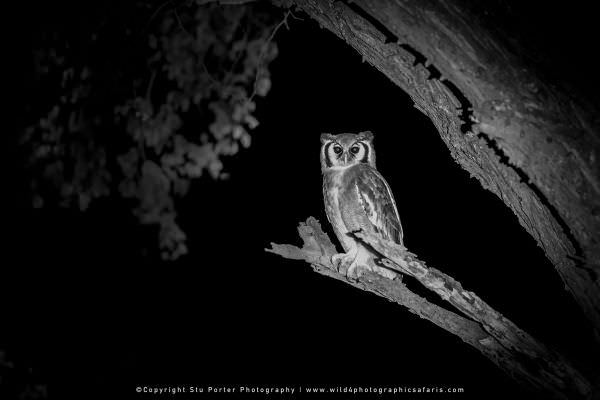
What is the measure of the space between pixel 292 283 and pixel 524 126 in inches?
330

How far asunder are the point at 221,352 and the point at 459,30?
7.91 metres

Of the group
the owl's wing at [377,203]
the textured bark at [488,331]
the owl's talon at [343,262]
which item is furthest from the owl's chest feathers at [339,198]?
the textured bark at [488,331]

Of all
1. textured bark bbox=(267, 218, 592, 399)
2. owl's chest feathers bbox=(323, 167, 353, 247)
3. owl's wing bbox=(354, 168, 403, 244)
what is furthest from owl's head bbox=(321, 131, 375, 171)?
textured bark bbox=(267, 218, 592, 399)

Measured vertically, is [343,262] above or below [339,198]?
below

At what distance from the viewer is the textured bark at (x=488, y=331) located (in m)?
1.52

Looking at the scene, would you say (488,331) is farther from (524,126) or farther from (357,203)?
(357,203)

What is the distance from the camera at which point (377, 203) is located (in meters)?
3.33

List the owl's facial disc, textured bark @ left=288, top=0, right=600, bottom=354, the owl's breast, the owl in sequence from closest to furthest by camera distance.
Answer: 1. textured bark @ left=288, top=0, right=600, bottom=354
2. the owl
3. the owl's breast
4. the owl's facial disc

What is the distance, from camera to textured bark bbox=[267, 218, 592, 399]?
1.52 m

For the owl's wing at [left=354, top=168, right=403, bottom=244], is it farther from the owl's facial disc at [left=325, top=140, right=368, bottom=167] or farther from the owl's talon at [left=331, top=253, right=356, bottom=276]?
the owl's talon at [left=331, top=253, right=356, bottom=276]

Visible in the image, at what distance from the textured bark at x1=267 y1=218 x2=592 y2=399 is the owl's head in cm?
169

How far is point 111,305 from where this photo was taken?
8203 mm

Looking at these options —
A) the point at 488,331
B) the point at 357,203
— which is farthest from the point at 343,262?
the point at 488,331

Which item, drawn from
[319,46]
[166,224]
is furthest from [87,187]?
[319,46]
